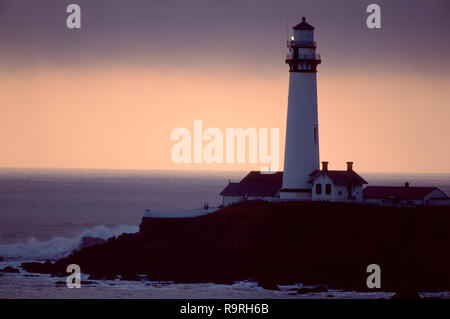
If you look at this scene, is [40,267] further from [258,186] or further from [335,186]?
[335,186]

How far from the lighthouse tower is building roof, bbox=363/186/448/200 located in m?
4.03

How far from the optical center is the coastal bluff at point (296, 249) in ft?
249

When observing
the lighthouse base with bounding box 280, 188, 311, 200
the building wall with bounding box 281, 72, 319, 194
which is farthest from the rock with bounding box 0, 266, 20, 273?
the building wall with bounding box 281, 72, 319, 194

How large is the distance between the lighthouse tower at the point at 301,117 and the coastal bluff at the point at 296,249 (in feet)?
8.21

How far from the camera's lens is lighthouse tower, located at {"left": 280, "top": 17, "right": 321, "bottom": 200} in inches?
3314

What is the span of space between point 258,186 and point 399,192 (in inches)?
367

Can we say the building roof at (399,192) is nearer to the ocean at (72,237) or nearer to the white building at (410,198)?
the white building at (410,198)

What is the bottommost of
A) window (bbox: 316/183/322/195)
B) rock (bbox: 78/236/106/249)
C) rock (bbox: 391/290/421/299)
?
rock (bbox: 391/290/421/299)

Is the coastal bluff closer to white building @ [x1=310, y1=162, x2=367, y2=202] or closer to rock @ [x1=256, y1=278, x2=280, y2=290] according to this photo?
rock @ [x1=256, y1=278, x2=280, y2=290]

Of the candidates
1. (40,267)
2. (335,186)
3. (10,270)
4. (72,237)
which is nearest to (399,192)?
(335,186)

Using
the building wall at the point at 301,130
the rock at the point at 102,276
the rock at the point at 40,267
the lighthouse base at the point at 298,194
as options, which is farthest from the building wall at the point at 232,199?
the rock at the point at 40,267

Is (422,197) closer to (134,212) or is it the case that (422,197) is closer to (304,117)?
(304,117)
